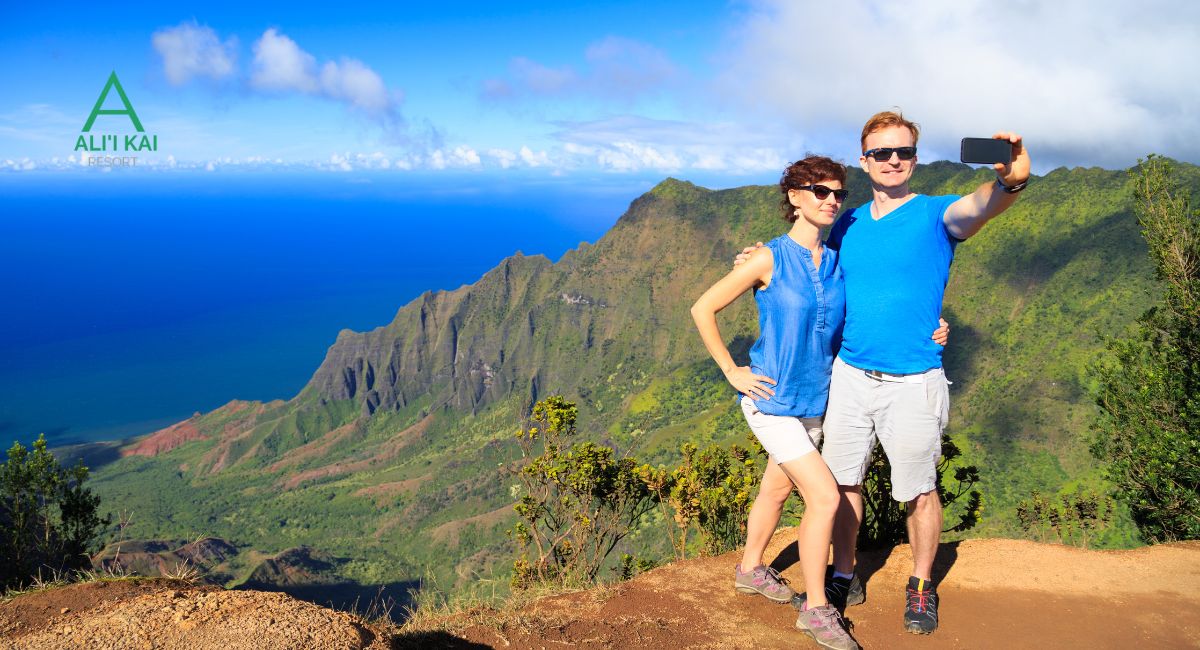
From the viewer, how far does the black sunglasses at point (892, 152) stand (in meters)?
4.32

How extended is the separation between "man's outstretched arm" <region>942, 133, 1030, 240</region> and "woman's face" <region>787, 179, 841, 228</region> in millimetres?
709

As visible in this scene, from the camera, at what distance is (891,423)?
14.4 feet

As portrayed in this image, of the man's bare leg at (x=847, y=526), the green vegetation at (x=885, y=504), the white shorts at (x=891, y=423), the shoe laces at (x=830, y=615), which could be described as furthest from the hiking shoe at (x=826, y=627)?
the green vegetation at (x=885, y=504)

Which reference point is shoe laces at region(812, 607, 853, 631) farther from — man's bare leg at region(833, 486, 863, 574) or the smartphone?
the smartphone

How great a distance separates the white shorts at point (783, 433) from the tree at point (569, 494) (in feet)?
9.65

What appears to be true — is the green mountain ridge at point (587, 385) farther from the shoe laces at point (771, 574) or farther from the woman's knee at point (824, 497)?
the woman's knee at point (824, 497)

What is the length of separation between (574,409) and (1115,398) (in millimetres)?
7063

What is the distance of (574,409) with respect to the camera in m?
7.43

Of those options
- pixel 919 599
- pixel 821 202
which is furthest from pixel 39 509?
pixel 821 202

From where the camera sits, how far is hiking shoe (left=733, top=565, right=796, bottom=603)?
499cm

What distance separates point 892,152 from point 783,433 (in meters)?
1.82

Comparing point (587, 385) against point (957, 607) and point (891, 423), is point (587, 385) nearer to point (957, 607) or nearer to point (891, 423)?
point (957, 607)

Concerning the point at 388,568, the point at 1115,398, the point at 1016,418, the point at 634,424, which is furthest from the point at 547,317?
the point at 1115,398

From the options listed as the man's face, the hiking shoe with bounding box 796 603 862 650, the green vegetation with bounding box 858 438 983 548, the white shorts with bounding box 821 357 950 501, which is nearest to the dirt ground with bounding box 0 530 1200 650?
the hiking shoe with bounding box 796 603 862 650
